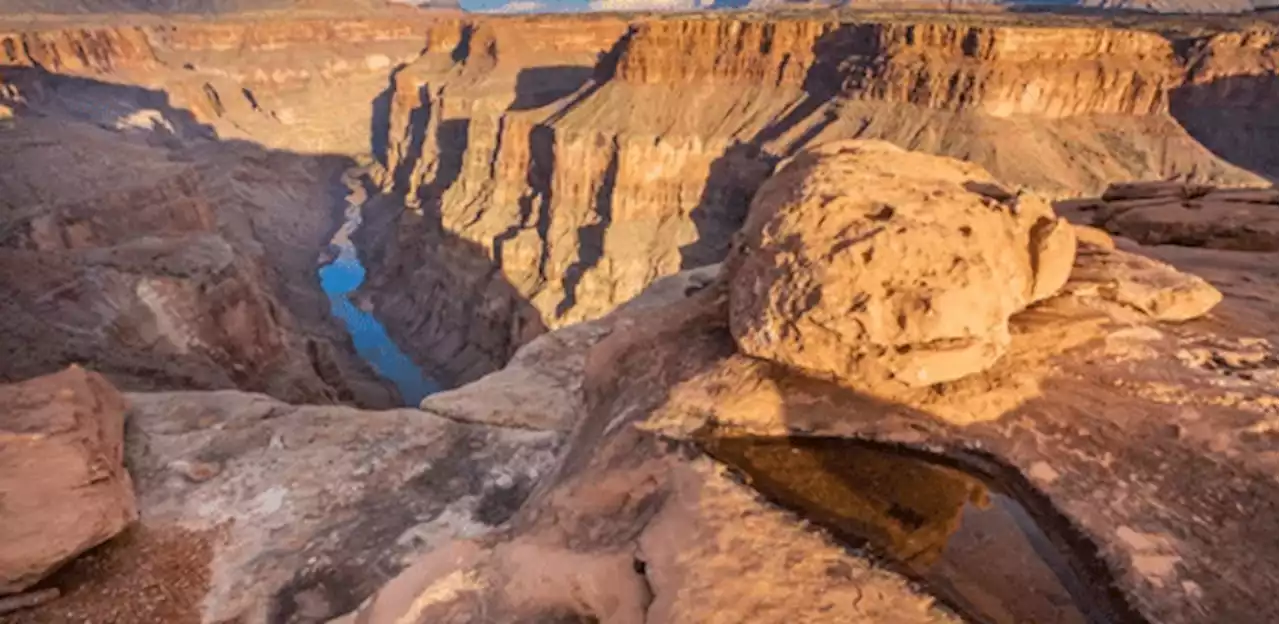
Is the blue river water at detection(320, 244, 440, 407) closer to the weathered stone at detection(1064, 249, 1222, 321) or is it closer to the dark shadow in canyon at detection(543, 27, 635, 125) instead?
the dark shadow in canyon at detection(543, 27, 635, 125)

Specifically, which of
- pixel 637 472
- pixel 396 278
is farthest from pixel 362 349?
pixel 637 472

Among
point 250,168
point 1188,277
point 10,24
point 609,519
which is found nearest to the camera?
point 609,519

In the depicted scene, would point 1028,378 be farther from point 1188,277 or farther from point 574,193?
point 574,193

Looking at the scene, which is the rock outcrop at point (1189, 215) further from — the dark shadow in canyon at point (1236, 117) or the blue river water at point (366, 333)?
the dark shadow in canyon at point (1236, 117)

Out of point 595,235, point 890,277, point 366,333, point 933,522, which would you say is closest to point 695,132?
point 595,235

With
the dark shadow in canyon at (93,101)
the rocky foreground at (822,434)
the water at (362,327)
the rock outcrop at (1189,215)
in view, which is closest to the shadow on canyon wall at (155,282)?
the dark shadow in canyon at (93,101)

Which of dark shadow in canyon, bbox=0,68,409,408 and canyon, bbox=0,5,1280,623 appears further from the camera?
dark shadow in canyon, bbox=0,68,409,408

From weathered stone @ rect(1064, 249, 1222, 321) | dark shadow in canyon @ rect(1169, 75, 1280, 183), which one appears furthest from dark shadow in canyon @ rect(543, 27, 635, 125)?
weathered stone @ rect(1064, 249, 1222, 321)

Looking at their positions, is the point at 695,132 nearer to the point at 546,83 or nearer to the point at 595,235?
the point at 595,235
